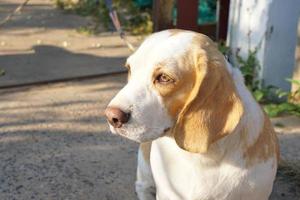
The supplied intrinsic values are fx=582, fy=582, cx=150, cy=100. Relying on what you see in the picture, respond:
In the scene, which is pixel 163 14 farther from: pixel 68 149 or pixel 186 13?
pixel 68 149

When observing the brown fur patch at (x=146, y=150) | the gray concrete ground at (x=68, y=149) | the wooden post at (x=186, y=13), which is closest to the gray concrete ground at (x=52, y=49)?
the gray concrete ground at (x=68, y=149)

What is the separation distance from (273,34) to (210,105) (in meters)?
3.12

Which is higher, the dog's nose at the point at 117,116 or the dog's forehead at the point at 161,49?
the dog's forehead at the point at 161,49

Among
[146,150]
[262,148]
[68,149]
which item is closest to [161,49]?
[262,148]

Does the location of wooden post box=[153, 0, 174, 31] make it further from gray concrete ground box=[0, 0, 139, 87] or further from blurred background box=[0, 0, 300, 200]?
gray concrete ground box=[0, 0, 139, 87]

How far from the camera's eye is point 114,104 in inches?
88.4

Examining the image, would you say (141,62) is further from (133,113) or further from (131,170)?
(131,170)

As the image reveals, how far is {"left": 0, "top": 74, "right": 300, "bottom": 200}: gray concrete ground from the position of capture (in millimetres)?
3715

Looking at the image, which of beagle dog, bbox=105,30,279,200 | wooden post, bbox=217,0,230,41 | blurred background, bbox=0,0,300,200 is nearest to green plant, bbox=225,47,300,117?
blurred background, bbox=0,0,300,200

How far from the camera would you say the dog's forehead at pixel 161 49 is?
7.44 feet

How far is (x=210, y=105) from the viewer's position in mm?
2285

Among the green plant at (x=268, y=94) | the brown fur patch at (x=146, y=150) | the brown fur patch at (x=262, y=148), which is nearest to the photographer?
the brown fur patch at (x=262, y=148)

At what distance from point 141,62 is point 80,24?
5.82m

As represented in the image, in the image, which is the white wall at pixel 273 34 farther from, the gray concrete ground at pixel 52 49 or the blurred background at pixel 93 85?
the gray concrete ground at pixel 52 49
